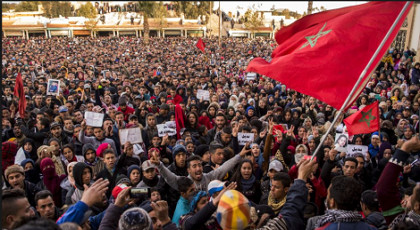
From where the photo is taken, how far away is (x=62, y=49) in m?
27.3

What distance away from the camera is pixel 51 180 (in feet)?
13.9

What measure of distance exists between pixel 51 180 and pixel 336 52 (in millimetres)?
3481

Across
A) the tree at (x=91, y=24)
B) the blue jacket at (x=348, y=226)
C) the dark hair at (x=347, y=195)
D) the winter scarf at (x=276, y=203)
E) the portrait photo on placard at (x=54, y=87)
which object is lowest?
the winter scarf at (x=276, y=203)

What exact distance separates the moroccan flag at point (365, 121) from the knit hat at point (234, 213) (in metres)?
3.70

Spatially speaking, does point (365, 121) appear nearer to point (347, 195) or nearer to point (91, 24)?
point (347, 195)

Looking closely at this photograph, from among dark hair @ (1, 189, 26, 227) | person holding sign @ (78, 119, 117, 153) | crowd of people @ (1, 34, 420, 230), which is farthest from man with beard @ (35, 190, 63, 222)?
person holding sign @ (78, 119, 117, 153)

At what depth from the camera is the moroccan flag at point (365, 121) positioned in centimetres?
521

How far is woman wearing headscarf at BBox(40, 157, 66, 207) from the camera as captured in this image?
13.7 ft

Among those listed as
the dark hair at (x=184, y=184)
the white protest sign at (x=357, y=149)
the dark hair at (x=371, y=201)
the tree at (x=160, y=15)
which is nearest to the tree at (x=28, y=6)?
the tree at (x=160, y=15)

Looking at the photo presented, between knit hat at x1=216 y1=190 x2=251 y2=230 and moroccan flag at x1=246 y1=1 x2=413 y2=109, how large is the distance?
4.68 feet

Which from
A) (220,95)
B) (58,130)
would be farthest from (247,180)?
(220,95)

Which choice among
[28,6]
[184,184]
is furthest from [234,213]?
[28,6]

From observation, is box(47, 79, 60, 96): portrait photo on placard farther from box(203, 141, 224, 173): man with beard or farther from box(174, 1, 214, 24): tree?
box(174, 1, 214, 24): tree

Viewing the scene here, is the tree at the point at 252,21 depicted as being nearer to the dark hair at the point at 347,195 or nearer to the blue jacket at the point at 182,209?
the blue jacket at the point at 182,209
